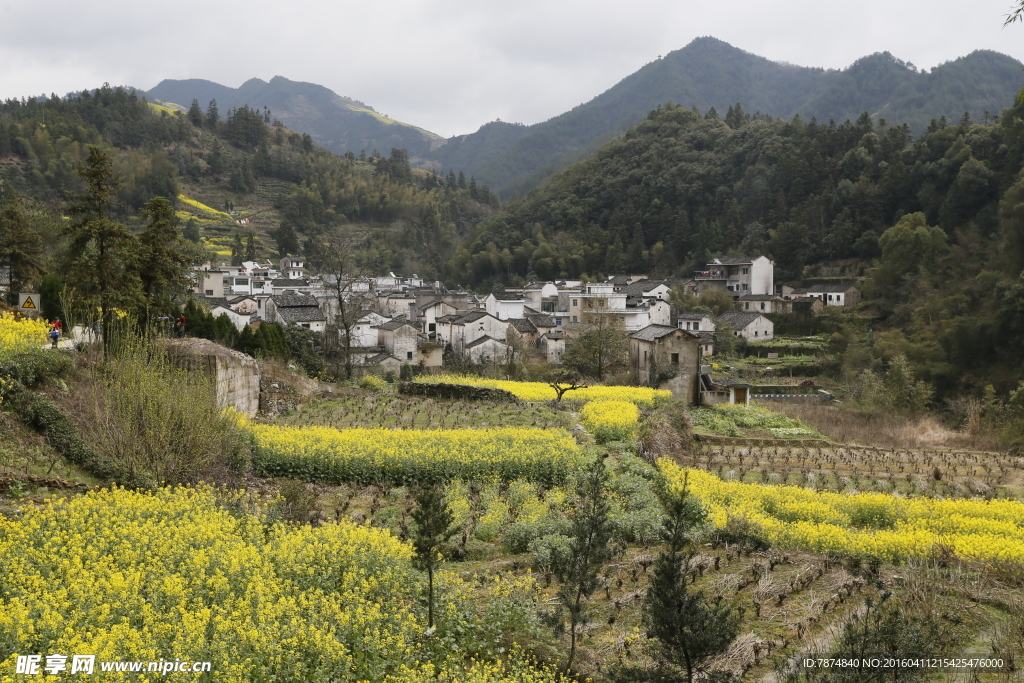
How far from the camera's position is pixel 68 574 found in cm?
633

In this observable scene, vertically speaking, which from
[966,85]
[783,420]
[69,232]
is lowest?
[783,420]

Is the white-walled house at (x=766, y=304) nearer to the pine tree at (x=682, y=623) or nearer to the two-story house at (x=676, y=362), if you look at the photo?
the two-story house at (x=676, y=362)

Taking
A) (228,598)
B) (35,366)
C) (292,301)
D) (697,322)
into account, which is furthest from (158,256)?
(697,322)

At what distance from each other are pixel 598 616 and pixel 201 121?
138 metres

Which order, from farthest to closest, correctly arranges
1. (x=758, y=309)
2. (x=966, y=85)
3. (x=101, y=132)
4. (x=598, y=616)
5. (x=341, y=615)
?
(x=966, y=85), (x=101, y=132), (x=758, y=309), (x=598, y=616), (x=341, y=615)

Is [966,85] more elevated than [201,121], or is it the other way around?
[966,85]

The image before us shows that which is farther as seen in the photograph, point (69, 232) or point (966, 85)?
point (966, 85)

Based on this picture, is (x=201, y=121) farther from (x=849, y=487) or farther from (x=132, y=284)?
(x=849, y=487)

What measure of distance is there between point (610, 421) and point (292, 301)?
36.6 metres

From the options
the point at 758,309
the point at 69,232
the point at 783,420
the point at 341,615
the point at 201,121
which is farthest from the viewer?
the point at 201,121

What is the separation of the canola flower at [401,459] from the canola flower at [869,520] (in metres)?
2.63

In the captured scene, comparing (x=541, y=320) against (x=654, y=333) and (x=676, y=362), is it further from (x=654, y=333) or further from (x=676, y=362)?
(x=676, y=362)

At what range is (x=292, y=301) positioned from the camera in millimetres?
49031

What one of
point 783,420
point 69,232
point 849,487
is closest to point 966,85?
point 783,420
